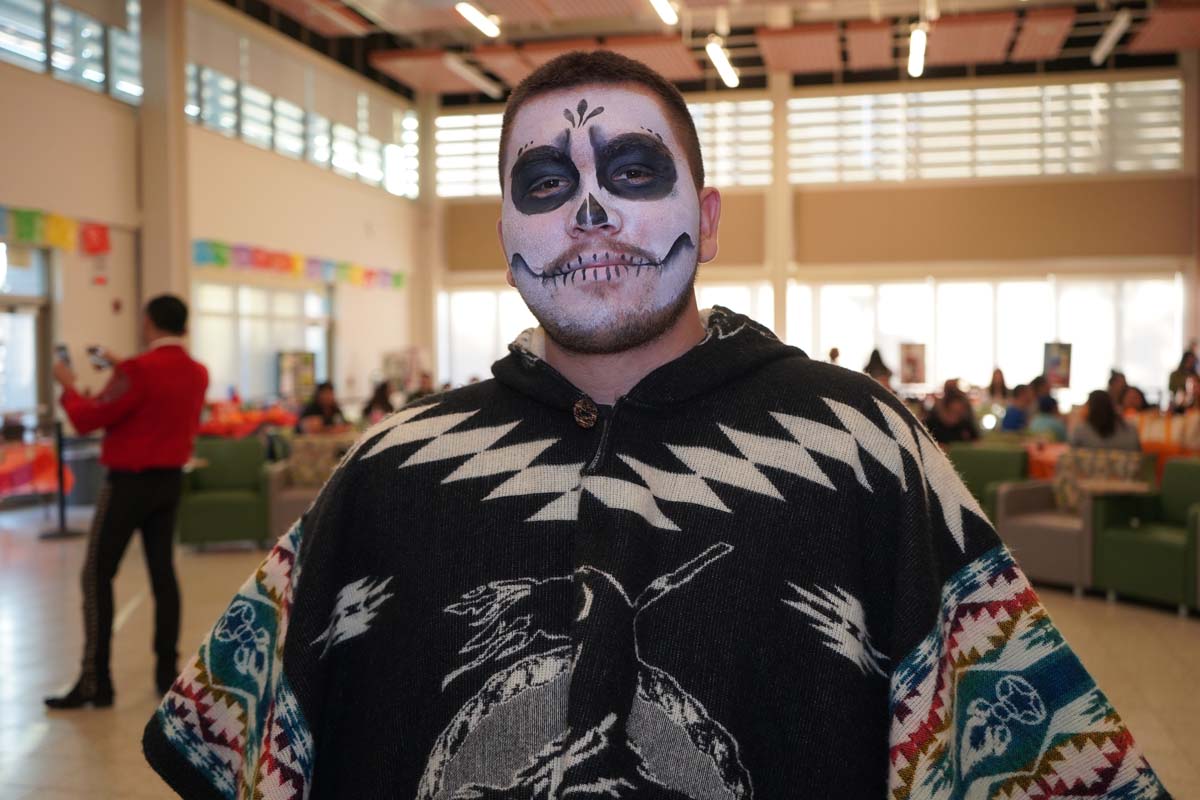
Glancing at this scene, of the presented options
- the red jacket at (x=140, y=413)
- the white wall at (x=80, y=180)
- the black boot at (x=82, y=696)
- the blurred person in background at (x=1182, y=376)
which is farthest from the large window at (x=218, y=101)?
the blurred person in background at (x=1182, y=376)

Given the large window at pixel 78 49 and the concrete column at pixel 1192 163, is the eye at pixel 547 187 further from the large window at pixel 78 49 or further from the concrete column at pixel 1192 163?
the concrete column at pixel 1192 163

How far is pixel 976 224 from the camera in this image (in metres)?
17.8

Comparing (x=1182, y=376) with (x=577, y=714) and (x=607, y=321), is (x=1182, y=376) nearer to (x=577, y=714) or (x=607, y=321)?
(x=607, y=321)

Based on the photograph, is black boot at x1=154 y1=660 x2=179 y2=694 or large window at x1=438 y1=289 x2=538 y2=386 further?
large window at x1=438 y1=289 x2=538 y2=386

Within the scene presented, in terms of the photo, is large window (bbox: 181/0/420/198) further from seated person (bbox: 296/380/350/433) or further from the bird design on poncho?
the bird design on poncho

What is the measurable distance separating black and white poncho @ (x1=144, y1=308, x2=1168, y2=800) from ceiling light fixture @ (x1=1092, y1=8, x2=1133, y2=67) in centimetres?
1420

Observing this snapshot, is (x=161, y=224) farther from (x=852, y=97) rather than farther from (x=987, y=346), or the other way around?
(x=987, y=346)

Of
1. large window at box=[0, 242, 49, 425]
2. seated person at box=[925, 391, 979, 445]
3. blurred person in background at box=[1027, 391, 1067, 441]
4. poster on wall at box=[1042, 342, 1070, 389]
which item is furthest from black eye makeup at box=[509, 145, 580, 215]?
poster on wall at box=[1042, 342, 1070, 389]

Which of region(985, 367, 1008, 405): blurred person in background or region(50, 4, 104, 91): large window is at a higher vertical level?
region(50, 4, 104, 91): large window

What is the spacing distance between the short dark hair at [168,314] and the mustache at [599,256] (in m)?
3.64

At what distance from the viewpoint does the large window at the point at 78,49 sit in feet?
36.0

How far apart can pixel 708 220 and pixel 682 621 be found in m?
0.60

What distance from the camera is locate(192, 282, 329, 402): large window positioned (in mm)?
13531

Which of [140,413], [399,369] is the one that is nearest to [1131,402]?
[399,369]
